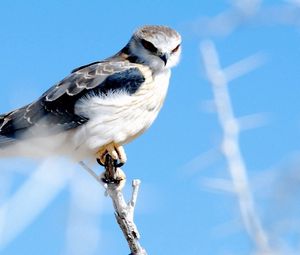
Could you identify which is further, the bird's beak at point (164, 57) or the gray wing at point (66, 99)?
the bird's beak at point (164, 57)

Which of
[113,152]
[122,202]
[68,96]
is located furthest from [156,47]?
[122,202]

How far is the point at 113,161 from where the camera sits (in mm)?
5285

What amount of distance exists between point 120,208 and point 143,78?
1.75 m

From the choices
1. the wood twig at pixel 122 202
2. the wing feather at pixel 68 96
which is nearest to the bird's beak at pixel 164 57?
the wing feather at pixel 68 96

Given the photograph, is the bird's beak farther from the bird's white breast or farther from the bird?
the bird's white breast

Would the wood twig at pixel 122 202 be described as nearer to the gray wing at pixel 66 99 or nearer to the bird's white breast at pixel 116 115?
the bird's white breast at pixel 116 115

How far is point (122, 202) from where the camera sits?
4.50m

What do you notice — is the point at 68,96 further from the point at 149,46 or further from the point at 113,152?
the point at 149,46

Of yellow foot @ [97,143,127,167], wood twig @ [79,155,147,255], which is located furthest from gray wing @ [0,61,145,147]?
wood twig @ [79,155,147,255]

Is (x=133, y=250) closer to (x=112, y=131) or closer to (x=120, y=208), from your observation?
(x=120, y=208)

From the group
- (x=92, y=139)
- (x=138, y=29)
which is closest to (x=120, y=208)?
(x=92, y=139)

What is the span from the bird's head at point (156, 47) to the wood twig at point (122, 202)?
1.41 m

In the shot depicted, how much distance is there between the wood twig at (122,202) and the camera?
4.19 meters

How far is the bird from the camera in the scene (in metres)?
5.59
